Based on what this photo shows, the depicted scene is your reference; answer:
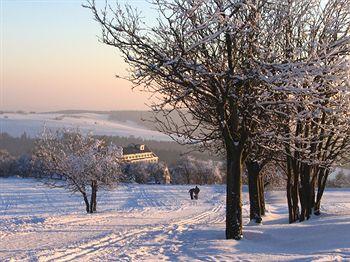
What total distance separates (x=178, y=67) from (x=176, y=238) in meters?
4.52

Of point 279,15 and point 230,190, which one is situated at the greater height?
point 279,15

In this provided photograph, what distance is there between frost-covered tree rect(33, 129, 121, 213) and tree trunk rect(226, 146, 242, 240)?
2521 centimetres

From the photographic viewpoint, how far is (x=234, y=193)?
12.6 meters

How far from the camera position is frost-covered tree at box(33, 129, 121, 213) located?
120ft

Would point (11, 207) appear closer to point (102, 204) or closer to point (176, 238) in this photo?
point (102, 204)

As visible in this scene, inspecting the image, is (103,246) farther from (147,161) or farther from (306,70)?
(147,161)

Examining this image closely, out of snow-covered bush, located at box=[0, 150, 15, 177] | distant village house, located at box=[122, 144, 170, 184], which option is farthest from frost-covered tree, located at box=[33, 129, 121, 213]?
snow-covered bush, located at box=[0, 150, 15, 177]

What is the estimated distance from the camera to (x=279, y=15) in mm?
11742

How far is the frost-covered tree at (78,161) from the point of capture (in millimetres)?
36650

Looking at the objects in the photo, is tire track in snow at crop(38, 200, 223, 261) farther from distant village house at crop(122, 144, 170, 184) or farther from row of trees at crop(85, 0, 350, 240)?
distant village house at crop(122, 144, 170, 184)

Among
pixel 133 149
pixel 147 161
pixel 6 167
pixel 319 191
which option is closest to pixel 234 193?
pixel 319 191

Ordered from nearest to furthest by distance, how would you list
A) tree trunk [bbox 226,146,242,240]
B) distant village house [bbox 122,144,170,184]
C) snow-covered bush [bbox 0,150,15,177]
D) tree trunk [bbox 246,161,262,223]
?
tree trunk [bbox 226,146,242,240] < tree trunk [bbox 246,161,262,223] < distant village house [bbox 122,144,170,184] < snow-covered bush [bbox 0,150,15,177]

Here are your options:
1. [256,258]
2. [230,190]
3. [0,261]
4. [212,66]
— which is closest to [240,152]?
[230,190]

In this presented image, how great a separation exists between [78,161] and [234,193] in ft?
85.9
